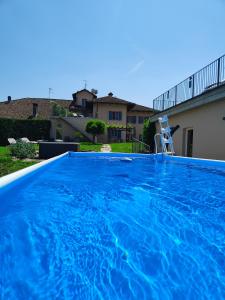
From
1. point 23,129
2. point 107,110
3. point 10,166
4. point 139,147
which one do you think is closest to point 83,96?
point 107,110

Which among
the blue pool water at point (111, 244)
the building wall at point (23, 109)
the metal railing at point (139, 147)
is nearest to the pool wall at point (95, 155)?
the blue pool water at point (111, 244)

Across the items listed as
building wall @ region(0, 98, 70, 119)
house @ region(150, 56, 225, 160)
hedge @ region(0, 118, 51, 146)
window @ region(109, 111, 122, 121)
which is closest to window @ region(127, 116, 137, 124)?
window @ region(109, 111, 122, 121)

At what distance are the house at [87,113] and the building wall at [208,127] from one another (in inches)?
695

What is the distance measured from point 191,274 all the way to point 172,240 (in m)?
0.75

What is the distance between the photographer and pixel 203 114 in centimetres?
1161

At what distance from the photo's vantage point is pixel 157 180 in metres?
7.28

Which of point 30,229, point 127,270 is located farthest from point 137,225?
point 30,229

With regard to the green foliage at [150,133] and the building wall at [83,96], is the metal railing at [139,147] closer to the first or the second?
the green foliage at [150,133]

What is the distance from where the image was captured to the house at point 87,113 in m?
29.9

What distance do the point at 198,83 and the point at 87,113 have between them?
27360 millimetres

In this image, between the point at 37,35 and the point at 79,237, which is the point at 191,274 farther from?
the point at 37,35

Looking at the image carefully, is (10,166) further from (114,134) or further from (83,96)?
(83,96)

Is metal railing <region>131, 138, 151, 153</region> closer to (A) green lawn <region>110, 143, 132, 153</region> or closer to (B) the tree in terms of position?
(A) green lawn <region>110, 143, 132, 153</region>

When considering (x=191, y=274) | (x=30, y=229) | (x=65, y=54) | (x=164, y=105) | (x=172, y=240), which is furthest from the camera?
(x=164, y=105)
